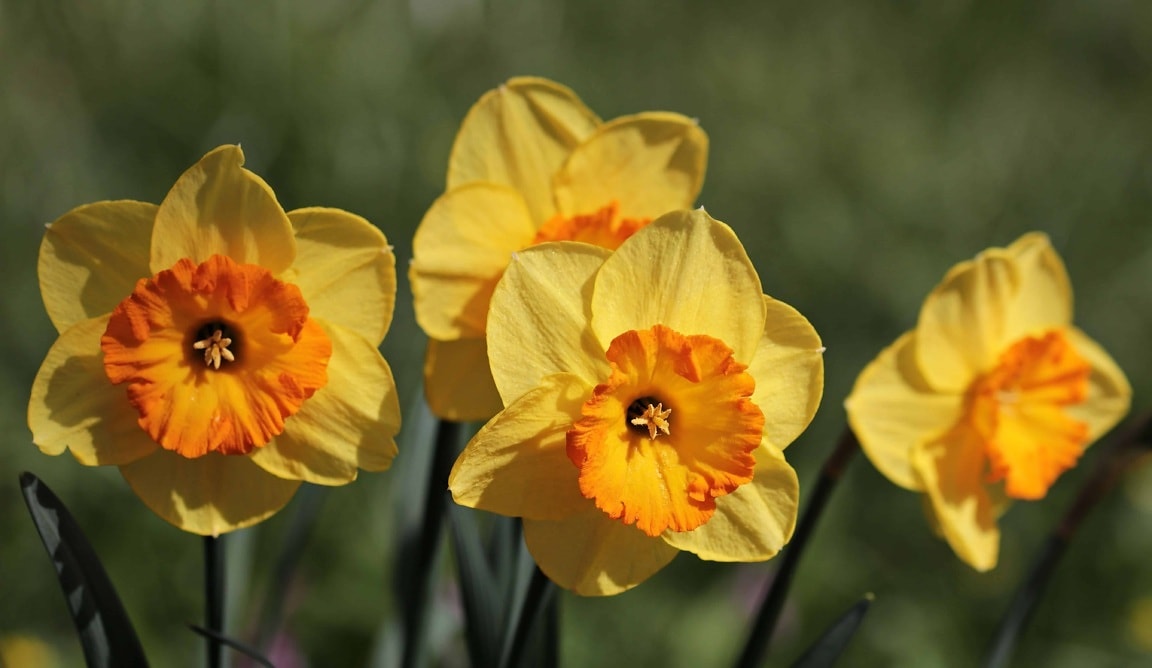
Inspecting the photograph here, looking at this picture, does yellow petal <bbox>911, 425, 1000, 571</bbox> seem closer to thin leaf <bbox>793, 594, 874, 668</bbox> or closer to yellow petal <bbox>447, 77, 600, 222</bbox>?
thin leaf <bbox>793, 594, 874, 668</bbox>

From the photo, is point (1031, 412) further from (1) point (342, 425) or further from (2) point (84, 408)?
(2) point (84, 408)

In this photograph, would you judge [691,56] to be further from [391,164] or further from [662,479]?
[662,479]

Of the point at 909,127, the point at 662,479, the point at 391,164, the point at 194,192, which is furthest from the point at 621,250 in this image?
the point at 909,127

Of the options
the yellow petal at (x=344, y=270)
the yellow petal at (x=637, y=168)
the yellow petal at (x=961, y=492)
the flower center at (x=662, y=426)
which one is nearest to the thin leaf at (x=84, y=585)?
the yellow petal at (x=344, y=270)

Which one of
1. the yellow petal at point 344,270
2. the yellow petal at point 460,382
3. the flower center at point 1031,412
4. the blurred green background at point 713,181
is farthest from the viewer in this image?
the blurred green background at point 713,181

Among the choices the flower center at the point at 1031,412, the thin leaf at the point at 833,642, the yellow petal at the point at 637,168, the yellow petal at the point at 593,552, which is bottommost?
the thin leaf at the point at 833,642

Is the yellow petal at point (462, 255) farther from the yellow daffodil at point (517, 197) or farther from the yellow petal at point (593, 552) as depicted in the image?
the yellow petal at point (593, 552)

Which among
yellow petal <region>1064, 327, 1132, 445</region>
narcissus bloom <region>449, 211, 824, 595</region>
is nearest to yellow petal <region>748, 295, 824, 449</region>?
narcissus bloom <region>449, 211, 824, 595</region>

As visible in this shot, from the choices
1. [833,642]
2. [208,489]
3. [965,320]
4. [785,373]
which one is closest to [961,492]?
[965,320]
